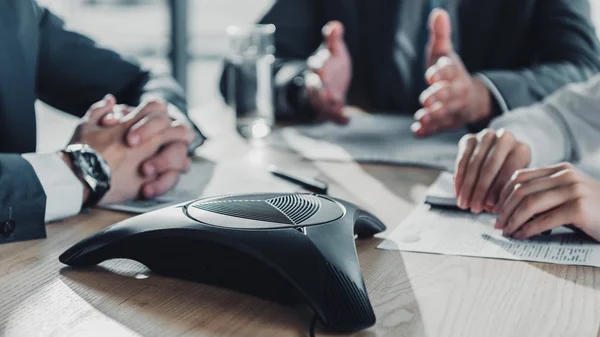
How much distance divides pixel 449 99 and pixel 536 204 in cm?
64

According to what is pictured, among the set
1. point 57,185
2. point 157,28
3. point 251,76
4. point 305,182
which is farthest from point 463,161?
point 157,28

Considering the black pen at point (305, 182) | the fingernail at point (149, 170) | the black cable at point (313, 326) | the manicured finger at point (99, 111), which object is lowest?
the black pen at point (305, 182)

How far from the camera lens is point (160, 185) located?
3.26 feet

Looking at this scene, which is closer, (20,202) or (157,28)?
(20,202)

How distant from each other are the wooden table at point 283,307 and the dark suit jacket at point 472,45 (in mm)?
817

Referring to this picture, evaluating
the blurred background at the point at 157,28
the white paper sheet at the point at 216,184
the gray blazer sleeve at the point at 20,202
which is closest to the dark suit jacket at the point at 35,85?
the gray blazer sleeve at the point at 20,202

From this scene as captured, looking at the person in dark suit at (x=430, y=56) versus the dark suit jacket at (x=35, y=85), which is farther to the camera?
the person in dark suit at (x=430, y=56)

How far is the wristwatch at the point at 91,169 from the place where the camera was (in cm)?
90

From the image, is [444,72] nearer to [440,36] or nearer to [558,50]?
[440,36]

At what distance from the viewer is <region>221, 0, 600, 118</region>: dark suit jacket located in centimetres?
159

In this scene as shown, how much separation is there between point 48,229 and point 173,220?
25 centimetres

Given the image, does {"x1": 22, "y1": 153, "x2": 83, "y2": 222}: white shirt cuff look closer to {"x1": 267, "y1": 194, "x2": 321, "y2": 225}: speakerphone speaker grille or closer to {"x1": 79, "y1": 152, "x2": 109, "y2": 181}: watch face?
{"x1": 79, "y1": 152, "x2": 109, "y2": 181}: watch face

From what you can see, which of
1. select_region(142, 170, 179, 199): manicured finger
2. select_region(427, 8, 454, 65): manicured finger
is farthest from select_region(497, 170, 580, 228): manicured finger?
select_region(427, 8, 454, 65): manicured finger

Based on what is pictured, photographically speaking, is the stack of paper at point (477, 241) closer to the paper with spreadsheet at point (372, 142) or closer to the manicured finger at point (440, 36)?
the paper with spreadsheet at point (372, 142)
